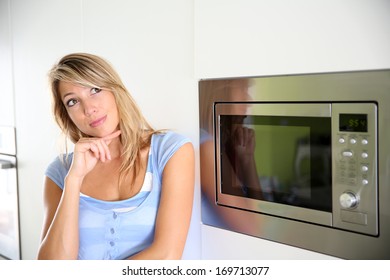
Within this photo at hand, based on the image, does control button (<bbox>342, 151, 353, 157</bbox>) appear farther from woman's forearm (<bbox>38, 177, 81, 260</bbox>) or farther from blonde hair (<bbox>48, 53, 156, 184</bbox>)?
woman's forearm (<bbox>38, 177, 81, 260</bbox>)

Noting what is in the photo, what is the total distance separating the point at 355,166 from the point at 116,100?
47 cm

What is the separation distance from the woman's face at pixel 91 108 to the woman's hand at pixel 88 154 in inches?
0.6

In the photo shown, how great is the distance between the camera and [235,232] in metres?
0.88

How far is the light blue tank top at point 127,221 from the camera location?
0.89 metres

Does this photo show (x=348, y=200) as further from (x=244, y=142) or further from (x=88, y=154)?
(x=88, y=154)

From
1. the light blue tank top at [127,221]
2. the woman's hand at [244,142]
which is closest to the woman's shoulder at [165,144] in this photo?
the light blue tank top at [127,221]

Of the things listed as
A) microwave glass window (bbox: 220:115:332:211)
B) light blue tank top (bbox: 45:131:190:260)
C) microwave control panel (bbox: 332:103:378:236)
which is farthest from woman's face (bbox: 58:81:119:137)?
microwave control panel (bbox: 332:103:378:236)

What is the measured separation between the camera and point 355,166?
691mm

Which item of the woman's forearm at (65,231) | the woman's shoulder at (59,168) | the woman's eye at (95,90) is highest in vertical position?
the woman's eye at (95,90)

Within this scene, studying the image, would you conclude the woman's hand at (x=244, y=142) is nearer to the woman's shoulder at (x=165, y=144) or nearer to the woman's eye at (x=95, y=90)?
the woman's shoulder at (x=165, y=144)

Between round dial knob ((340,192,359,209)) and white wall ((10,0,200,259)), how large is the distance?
0.31 m
